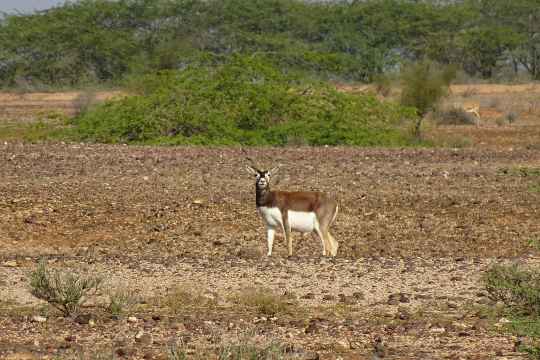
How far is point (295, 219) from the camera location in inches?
483

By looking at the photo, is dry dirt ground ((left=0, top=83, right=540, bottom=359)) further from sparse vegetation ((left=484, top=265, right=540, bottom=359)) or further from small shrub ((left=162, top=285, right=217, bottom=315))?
sparse vegetation ((left=484, top=265, right=540, bottom=359))

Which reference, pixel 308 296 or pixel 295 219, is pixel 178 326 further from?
pixel 295 219

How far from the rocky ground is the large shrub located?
2.18 m

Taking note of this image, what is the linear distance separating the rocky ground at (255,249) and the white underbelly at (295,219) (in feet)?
1.51

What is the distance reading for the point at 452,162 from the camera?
19156mm

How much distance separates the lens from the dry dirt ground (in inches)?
320

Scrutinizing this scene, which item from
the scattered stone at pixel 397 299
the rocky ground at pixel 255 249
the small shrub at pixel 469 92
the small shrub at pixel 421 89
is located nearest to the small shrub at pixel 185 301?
the rocky ground at pixel 255 249

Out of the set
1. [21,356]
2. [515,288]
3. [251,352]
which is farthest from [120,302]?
[515,288]

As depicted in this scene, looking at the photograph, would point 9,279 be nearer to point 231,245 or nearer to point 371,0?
point 231,245

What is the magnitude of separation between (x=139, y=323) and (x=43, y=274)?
34.8 inches

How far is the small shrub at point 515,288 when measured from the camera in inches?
340

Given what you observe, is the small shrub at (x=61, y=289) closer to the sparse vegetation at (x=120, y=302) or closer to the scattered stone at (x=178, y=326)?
the sparse vegetation at (x=120, y=302)

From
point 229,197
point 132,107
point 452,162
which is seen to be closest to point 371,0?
point 132,107

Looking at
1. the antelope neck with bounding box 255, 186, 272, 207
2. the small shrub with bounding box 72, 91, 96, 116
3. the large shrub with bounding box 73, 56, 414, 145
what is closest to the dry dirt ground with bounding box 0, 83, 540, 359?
the antelope neck with bounding box 255, 186, 272, 207
